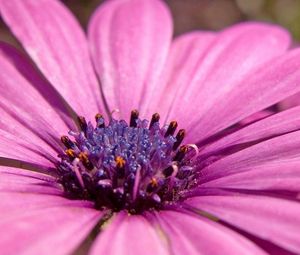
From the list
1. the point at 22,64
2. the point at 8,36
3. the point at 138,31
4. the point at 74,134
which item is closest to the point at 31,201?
the point at 74,134

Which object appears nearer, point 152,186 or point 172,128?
point 152,186

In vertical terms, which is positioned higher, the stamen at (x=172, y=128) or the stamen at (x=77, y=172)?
the stamen at (x=172, y=128)

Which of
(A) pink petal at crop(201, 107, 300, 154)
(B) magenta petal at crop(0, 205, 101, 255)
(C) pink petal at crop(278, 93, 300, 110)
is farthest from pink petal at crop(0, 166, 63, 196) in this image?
(C) pink petal at crop(278, 93, 300, 110)

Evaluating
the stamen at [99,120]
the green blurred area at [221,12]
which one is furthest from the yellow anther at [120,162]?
the green blurred area at [221,12]

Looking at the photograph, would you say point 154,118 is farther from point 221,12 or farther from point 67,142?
point 221,12

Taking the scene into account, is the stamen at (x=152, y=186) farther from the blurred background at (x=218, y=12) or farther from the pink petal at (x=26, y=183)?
the blurred background at (x=218, y=12)

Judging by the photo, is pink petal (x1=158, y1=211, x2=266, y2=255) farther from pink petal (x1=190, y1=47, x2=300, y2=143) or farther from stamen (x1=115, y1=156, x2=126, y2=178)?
pink petal (x1=190, y1=47, x2=300, y2=143)

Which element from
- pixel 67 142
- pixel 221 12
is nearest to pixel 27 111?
pixel 67 142
